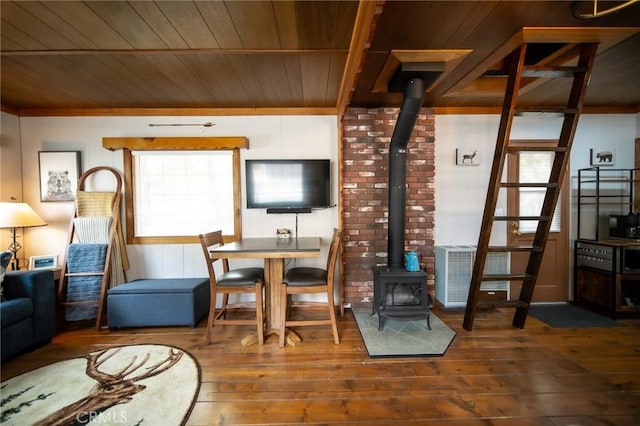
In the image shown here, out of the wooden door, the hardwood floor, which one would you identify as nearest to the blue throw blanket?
the hardwood floor

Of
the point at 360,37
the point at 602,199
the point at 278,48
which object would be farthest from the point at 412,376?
the point at 602,199

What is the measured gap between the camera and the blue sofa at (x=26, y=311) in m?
2.10

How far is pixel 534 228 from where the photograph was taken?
335cm

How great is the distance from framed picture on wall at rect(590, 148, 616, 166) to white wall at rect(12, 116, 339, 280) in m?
3.22

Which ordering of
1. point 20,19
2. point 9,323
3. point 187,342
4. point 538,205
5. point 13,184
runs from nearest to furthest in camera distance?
point 20,19 → point 9,323 → point 187,342 → point 13,184 → point 538,205

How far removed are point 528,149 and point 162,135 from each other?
378cm

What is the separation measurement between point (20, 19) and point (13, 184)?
7.45 ft

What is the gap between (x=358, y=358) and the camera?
2.16 meters

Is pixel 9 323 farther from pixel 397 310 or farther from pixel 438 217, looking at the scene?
pixel 438 217

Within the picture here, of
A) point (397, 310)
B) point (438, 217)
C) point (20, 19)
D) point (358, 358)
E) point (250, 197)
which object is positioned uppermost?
point (20, 19)

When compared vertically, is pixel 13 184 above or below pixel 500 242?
above

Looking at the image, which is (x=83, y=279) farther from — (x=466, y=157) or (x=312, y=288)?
(x=466, y=157)

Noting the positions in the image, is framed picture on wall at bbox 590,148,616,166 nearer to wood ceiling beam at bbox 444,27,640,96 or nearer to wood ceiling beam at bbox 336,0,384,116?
wood ceiling beam at bbox 444,27,640,96

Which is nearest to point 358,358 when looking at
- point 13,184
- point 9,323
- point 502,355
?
point 502,355
